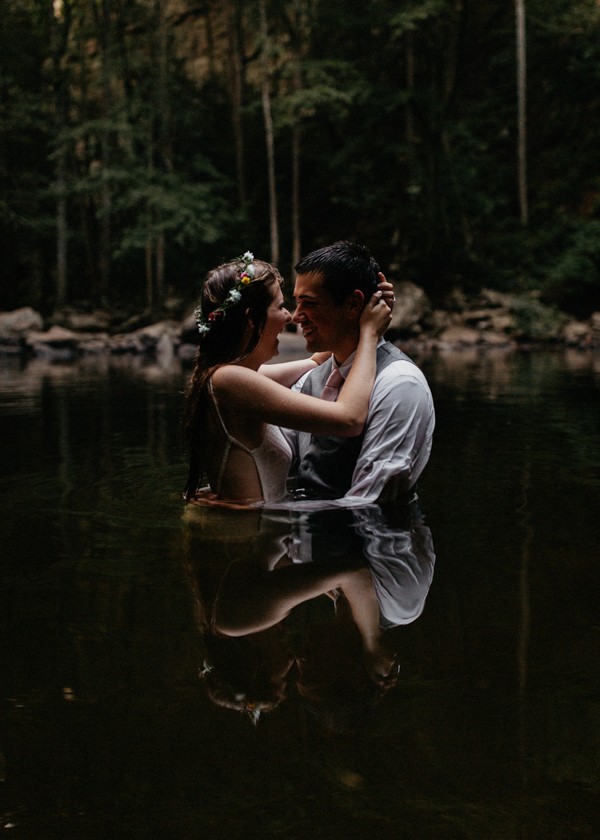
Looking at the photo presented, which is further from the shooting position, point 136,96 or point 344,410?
point 136,96

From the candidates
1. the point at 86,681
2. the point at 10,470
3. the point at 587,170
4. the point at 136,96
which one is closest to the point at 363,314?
the point at 86,681

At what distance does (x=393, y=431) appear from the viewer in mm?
3736

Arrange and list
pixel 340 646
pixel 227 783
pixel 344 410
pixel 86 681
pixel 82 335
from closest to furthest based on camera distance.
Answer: pixel 227 783
pixel 86 681
pixel 340 646
pixel 344 410
pixel 82 335

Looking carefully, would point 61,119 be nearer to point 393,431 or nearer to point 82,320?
point 82,320

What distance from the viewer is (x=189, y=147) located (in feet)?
101

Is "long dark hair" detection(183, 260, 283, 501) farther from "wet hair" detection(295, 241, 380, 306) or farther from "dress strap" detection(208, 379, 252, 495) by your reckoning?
"wet hair" detection(295, 241, 380, 306)

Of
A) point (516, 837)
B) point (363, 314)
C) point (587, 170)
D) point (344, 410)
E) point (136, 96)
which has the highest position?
point (136, 96)

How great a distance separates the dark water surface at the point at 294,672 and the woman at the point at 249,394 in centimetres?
24

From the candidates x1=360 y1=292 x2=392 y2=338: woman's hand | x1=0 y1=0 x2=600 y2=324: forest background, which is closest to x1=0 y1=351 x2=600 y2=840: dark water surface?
x1=360 y1=292 x2=392 y2=338: woman's hand

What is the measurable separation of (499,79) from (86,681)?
29912 mm

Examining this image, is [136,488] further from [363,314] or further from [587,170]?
[587,170]

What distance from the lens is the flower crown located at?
3725mm

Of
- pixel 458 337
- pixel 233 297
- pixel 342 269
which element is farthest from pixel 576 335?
pixel 233 297

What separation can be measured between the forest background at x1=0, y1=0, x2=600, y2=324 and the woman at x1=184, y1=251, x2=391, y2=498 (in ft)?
69.6
